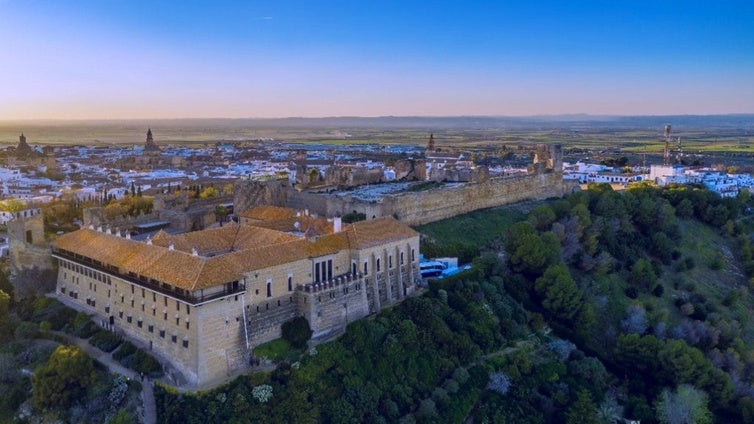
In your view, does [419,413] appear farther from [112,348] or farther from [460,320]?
[112,348]

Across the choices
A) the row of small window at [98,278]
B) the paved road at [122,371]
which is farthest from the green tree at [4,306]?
the paved road at [122,371]

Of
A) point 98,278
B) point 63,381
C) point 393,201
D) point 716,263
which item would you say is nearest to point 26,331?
point 98,278

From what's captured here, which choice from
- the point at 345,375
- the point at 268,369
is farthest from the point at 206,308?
the point at 345,375

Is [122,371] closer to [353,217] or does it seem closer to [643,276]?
[353,217]

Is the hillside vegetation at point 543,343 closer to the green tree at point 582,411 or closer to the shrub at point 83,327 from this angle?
the green tree at point 582,411

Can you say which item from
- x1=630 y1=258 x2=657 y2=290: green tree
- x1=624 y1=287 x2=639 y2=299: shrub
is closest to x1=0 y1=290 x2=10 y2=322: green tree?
x1=624 y1=287 x2=639 y2=299: shrub

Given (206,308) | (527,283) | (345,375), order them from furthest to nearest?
(527,283)
(345,375)
(206,308)
